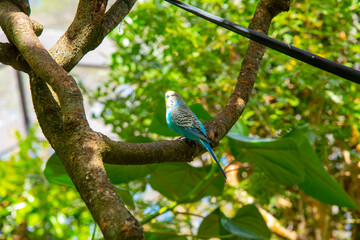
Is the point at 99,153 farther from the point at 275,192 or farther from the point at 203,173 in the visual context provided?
the point at 275,192

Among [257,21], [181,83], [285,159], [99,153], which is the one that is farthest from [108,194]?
[181,83]

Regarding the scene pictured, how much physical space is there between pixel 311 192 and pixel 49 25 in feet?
8.76

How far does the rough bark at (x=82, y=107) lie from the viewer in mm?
624

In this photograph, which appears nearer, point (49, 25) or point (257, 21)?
point (257, 21)

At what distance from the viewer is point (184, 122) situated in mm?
1207

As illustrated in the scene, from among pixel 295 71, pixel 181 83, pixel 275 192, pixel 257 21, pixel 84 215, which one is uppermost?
pixel 257 21

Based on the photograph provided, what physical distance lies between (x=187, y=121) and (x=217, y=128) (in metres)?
0.25

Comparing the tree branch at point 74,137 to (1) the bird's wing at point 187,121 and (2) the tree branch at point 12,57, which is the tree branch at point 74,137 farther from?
(1) the bird's wing at point 187,121

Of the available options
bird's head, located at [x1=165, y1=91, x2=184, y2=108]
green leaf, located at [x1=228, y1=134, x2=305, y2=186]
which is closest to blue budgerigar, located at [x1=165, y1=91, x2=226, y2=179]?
bird's head, located at [x1=165, y1=91, x2=184, y2=108]

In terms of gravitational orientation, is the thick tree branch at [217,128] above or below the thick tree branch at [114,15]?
below

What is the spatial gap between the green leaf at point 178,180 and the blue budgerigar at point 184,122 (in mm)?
266

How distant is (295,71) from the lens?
5.64 ft

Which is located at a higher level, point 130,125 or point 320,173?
point 320,173

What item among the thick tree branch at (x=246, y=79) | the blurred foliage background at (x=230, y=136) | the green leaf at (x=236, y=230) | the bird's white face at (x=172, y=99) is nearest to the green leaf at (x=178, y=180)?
the blurred foliage background at (x=230, y=136)
